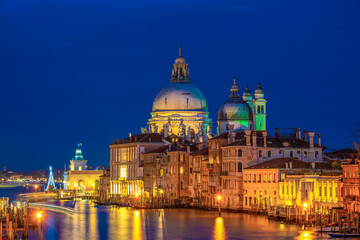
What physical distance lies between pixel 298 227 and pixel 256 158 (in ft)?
61.7

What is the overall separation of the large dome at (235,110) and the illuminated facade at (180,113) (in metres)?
8.37

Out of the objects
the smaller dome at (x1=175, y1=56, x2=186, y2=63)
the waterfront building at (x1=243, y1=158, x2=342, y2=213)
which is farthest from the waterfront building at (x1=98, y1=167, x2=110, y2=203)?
the waterfront building at (x1=243, y1=158, x2=342, y2=213)

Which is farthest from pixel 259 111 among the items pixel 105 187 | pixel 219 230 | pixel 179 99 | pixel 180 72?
pixel 219 230

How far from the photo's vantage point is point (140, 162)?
4094 inches

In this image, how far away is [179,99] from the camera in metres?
119

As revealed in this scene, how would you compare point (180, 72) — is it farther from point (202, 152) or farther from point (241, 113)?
point (202, 152)

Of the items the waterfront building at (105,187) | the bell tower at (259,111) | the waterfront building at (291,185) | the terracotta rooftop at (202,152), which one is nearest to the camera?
the waterfront building at (291,185)

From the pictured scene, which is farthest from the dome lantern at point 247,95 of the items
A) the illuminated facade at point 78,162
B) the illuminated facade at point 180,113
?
the illuminated facade at point 78,162

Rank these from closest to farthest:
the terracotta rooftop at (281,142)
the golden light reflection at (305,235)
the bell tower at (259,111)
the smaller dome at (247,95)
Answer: the golden light reflection at (305,235) < the terracotta rooftop at (281,142) < the bell tower at (259,111) < the smaller dome at (247,95)

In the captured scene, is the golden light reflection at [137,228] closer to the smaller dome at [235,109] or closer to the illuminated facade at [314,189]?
the illuminated facade at [314,189]

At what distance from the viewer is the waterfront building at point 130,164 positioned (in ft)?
341

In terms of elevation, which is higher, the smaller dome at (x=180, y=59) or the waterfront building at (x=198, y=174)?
the smaller dome at (x=180, y=59)

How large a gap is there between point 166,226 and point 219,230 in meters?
5.56

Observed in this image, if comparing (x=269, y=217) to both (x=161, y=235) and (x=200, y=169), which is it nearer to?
(x=161, y=235)
